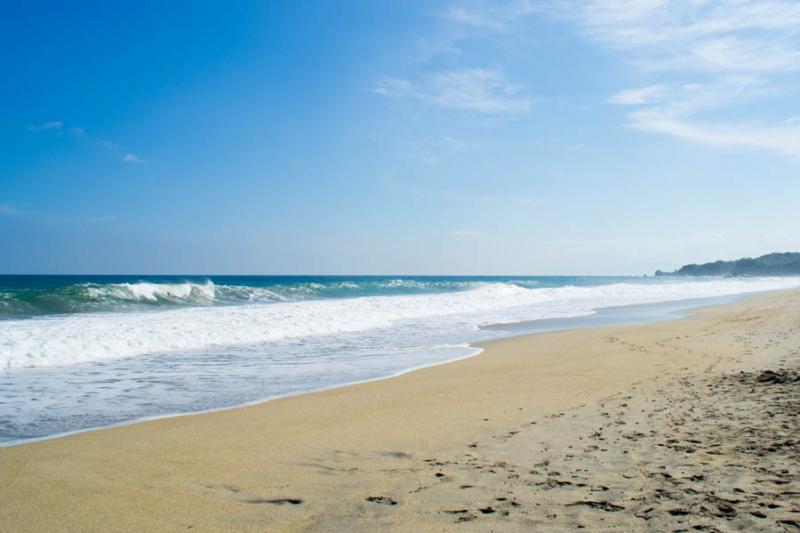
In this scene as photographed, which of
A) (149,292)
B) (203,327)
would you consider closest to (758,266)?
(149,292)

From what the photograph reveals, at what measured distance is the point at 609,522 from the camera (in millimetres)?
3252

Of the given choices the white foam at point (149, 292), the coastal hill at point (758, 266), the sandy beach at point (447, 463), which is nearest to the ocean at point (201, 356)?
the sandy beach at point (447, 463)

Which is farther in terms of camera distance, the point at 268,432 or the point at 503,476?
the point at 268,432

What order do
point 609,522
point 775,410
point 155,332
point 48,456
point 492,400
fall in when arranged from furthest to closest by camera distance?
1. point 155,332
2. point 492,400
3. point 775,410
4. point 48,456
5. point 609,522

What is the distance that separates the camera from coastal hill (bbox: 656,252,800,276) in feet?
394

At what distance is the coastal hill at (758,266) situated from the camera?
120 meters

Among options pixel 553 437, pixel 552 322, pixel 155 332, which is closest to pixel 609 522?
pixel 553 437

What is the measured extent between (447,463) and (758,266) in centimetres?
15338

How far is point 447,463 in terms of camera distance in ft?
15.0

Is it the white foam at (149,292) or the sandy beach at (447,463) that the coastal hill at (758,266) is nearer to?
the white foam at (149,292)

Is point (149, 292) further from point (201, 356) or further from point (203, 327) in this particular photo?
point (201, 356)

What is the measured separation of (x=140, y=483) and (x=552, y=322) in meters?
17.5

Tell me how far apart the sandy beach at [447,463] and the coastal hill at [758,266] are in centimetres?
13384

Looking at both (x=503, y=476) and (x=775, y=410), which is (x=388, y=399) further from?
(x=775, y=410)
